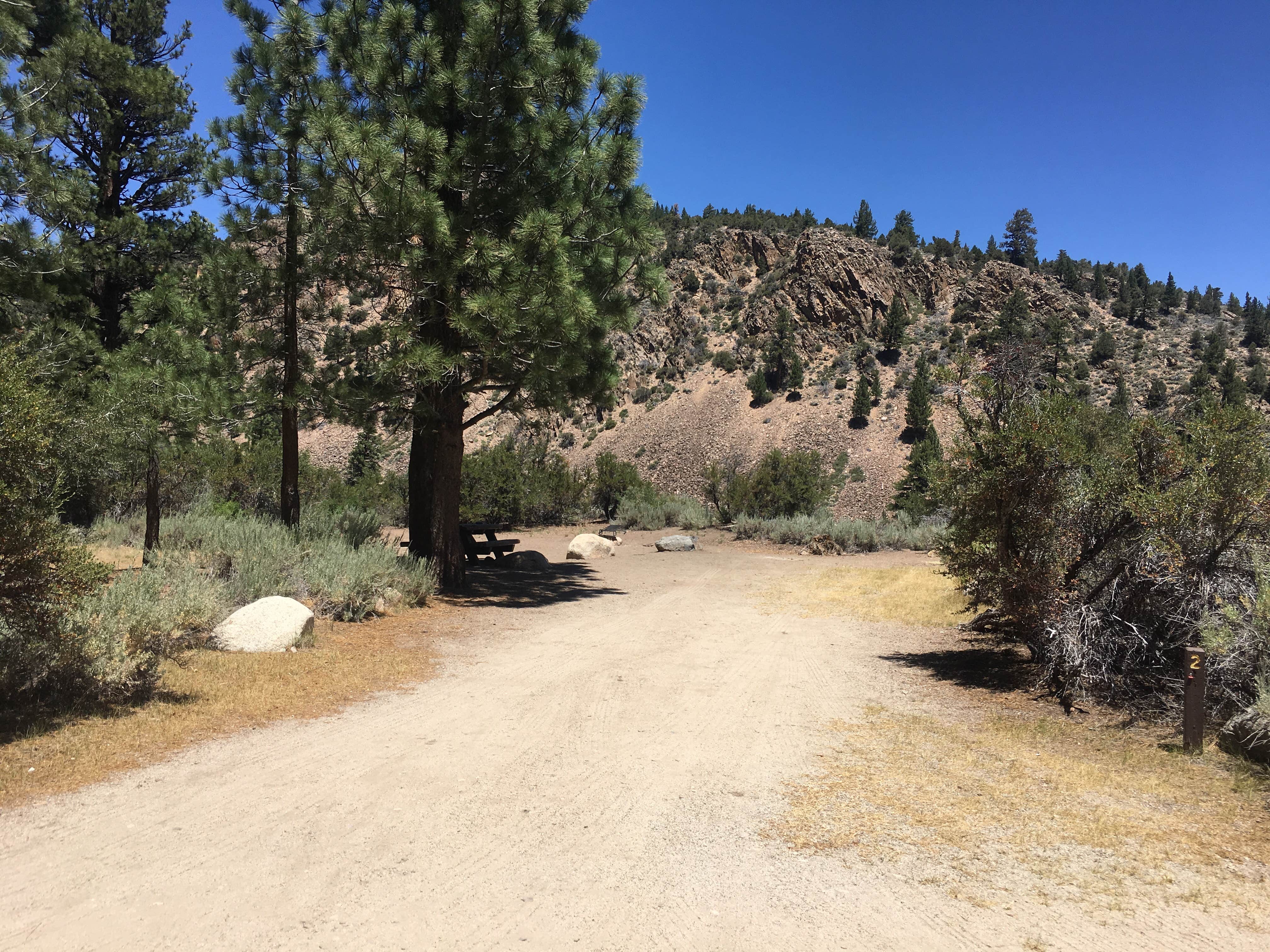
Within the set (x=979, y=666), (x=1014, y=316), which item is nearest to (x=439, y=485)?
(x=979, y=666)

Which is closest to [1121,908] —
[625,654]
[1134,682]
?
[1134,682]

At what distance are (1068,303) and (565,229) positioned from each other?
183ft

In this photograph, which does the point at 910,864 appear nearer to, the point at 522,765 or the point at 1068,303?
the point at 522,765

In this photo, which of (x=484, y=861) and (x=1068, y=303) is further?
(x=1068, y=303)

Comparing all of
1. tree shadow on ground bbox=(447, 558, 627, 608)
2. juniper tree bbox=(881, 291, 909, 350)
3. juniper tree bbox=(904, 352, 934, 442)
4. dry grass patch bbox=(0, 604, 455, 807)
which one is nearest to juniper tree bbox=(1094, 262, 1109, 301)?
juniper tree bbox=(881, 291, 909, 350)

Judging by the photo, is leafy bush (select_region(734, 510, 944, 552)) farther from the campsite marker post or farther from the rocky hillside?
the rocky hillside

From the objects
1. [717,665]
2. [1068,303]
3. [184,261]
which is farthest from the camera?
[1068,303]

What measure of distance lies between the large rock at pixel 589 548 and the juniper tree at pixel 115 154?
393 inches

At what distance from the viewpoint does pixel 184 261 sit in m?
15.9

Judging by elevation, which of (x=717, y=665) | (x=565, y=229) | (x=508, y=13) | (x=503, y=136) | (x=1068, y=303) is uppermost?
(x=1068, y=303)

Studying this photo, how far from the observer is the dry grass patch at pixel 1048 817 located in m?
3.66

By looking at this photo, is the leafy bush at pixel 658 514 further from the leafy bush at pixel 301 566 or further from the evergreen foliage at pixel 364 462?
the leafy bush at pixel 301 566

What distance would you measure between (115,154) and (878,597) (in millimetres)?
16575

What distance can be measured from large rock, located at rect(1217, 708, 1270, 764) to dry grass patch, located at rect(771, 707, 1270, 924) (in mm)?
165
